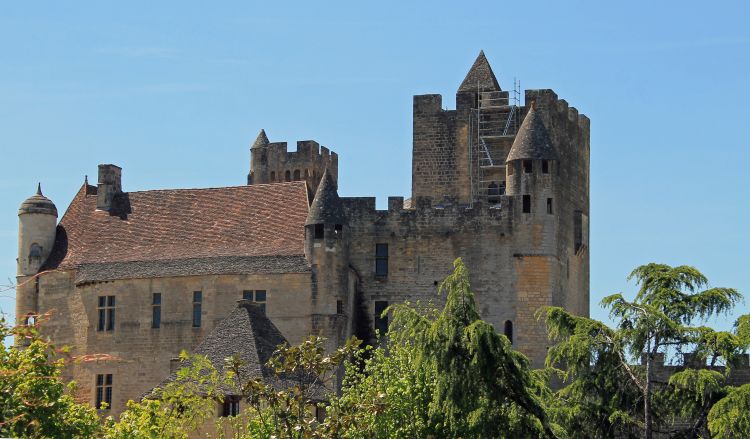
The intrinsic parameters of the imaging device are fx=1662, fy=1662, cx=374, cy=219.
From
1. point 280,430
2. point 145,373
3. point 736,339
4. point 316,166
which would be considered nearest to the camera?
point 280,430

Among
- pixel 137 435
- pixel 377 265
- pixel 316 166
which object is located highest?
pixel 316 166

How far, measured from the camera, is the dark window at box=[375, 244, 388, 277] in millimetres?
50844

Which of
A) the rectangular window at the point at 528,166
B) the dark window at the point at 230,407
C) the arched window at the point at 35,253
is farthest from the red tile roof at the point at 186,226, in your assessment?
the dark window at the point at 230,407

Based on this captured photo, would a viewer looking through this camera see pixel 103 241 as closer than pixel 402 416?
No

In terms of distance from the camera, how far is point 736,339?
111 ft

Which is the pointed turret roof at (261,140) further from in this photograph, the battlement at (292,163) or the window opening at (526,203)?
the window opening at (526,203)

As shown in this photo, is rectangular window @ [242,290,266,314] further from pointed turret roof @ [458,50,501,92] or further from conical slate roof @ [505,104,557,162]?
pointed turret roof @ [458,50,501,92]

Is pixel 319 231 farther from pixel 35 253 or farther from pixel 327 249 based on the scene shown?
pixel 35 253

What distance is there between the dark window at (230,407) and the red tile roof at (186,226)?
9.71m

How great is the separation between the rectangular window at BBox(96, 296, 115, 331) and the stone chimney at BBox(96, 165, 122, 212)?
4.38 meters

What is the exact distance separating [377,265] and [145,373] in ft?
25.4

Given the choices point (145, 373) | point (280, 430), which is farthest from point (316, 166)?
point (280, 430)

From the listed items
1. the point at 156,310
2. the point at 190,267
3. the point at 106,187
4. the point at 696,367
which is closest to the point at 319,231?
the point at 190,267

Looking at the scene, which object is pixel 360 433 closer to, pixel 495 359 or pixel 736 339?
pixel 495 359
